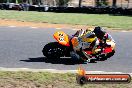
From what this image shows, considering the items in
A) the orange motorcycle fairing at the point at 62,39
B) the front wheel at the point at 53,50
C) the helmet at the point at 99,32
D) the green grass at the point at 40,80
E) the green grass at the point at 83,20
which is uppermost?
the helmet at the point at 99,32

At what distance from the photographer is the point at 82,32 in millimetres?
11797

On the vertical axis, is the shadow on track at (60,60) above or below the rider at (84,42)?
below

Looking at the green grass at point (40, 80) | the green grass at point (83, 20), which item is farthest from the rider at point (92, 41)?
the green grass at point (83, 20)

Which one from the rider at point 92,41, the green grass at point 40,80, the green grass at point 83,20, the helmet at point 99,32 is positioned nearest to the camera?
the green grass at point 40,80

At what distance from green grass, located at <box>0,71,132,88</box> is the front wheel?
97.6 inches

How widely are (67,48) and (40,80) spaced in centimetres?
323

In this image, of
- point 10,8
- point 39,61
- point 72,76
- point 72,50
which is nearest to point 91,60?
point 72,50

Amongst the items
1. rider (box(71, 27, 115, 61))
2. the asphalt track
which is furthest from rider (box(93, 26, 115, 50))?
the asphalt track

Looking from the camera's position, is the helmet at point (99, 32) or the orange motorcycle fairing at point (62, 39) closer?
the orange motorcycle fairing at point (62, 39)

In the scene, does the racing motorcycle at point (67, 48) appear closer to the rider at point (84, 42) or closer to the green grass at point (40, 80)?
the rider at point (84, 42)

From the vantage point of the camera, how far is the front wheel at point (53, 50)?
11.8 metres

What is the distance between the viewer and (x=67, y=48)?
1177 cm

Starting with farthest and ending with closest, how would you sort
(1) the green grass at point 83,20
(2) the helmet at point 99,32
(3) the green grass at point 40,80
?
1. (1) the green grass at point 83,20
2. (2) the helmet at point 99,32
3. (3) the green grass at point 40,80

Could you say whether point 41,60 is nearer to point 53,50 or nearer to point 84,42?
point 53,50
